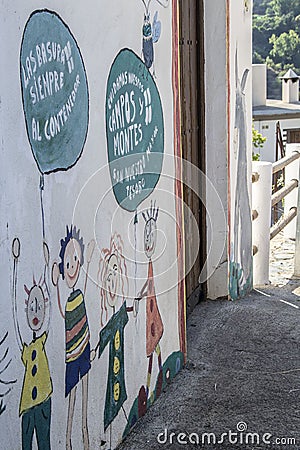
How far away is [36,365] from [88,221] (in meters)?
0.62

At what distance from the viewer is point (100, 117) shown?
2832 millimetres

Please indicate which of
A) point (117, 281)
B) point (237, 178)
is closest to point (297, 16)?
point (237, 178)

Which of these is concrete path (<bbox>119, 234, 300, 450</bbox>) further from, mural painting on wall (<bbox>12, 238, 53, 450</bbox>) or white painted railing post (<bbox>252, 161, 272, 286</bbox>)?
white painted railing post (<bbox>252, 161, 272, 286</bbox>)

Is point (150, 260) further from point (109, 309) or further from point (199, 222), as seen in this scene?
point (199, 222)

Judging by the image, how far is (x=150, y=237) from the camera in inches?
139

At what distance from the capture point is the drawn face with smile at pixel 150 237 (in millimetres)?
3469

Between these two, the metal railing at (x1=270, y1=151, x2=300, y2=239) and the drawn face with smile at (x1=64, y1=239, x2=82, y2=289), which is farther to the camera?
the metal railing at (x1=270, y1=151, x2=300, y2=239)

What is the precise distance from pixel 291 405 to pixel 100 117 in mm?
1673

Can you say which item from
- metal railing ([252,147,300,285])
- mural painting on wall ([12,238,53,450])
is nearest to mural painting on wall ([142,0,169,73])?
mural painting on wall ([12,238,53,450])

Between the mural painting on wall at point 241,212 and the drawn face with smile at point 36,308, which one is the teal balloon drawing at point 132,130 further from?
the mural painting on wall at point 241,212

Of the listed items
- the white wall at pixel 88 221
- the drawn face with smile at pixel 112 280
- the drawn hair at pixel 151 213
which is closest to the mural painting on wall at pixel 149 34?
the white wall at pixel 88 221

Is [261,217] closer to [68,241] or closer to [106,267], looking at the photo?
[106,267]

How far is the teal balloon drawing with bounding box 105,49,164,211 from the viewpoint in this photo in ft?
9.78

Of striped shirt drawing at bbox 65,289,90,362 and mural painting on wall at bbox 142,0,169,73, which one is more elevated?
mural painting on wall at bbox 142,0,169,73
